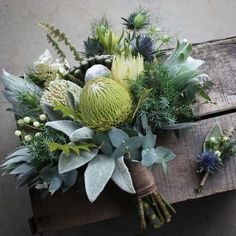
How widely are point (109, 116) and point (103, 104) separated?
3 centimetres

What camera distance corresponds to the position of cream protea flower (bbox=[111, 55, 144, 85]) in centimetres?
102

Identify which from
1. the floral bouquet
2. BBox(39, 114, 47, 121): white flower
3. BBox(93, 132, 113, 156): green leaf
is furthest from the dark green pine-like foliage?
BBox(39, 114, 47, 121): white flower

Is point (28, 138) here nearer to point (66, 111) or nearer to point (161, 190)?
point (66, 111)

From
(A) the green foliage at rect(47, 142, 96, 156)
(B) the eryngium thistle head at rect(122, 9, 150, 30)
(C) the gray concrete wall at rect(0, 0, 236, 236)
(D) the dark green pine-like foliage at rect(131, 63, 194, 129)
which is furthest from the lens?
(C) the gray concrete wall at rect(0, 0, 236, 236)

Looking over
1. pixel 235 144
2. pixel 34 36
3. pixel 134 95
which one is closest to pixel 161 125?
pixel 134 95

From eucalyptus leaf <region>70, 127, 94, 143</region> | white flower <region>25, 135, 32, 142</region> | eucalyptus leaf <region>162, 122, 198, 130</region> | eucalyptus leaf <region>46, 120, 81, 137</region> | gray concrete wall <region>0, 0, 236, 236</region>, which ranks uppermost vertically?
gray concrete wall <region>0, 0, 236, 236</region>

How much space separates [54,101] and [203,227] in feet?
2.56

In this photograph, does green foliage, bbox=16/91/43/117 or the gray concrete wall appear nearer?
green foliage, bbox=16/91/43/117

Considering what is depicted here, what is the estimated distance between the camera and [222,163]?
1119 millimetres

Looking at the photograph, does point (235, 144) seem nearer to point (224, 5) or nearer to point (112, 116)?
point (112, 116)

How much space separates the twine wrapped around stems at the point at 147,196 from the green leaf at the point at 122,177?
0.06 meters

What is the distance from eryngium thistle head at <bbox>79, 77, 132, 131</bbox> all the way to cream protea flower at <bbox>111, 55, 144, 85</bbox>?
35 mm

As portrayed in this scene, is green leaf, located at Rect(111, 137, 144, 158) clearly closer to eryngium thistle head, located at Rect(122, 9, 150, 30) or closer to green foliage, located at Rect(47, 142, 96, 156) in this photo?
green foliage, located at Rect(47, 142, 96, 156)

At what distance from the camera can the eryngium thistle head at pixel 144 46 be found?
3.58 ft
